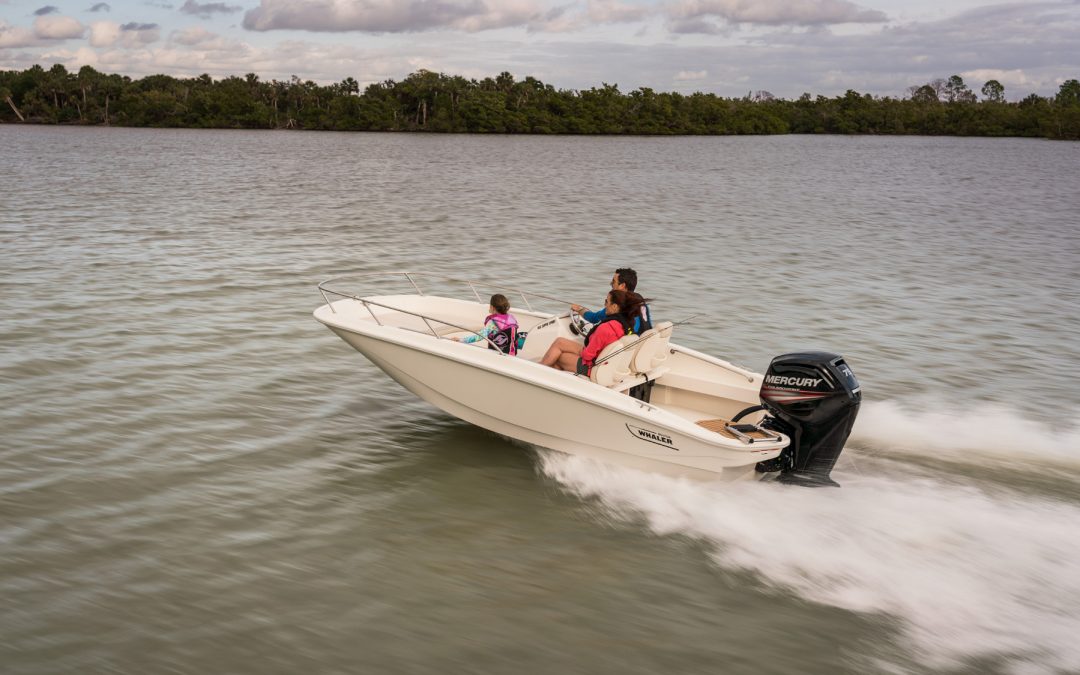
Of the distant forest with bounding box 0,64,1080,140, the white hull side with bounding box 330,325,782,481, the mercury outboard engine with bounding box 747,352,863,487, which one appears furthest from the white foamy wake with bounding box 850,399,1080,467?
the distant forest with bounding box 0,64,1080,140

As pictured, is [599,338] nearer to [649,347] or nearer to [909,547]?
[649,347]

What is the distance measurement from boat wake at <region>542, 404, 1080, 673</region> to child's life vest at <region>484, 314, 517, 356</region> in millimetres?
905

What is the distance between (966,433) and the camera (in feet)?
25.3

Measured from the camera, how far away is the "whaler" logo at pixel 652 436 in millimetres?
6266

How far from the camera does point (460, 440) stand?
7.54m

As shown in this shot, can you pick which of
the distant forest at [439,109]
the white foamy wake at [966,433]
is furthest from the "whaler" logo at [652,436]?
the distant forest at [439,109]

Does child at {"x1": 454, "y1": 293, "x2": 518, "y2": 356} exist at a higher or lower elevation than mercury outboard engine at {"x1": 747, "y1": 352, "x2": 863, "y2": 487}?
higher

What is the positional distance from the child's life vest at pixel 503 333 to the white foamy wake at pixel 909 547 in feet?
3.13

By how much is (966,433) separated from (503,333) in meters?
4.05

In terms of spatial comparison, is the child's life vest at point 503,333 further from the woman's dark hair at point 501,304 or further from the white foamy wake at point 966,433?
the white foamy wake at point 966,433

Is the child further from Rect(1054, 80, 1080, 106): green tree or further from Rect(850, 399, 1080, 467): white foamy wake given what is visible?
Rect(1054, 80, 1080, 106): green tree

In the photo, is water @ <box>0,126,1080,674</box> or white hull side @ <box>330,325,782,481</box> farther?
white hull side @ <box>330,325,782,481</box>

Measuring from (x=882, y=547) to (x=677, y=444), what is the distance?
1448mm

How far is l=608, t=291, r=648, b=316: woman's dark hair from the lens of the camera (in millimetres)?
6809
